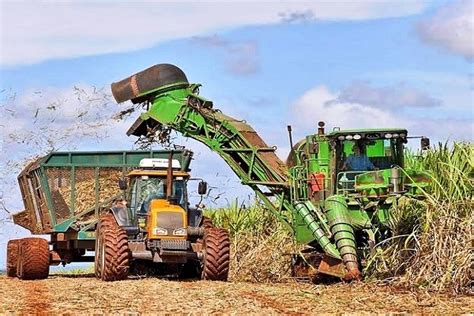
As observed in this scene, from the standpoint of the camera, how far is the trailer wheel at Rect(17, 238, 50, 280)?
693 inches

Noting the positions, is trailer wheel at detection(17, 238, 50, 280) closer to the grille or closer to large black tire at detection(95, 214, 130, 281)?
large black tire at detection(95, 214, 130, 281)

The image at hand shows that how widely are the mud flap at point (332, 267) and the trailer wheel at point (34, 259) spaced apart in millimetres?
5395

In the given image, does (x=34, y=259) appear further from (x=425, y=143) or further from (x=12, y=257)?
(x=425, y=143)

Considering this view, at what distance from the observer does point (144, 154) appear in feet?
60.5

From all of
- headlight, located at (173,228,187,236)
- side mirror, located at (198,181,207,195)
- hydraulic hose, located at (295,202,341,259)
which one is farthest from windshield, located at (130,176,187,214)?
hydraulic hose, located at (295,202,341,259)

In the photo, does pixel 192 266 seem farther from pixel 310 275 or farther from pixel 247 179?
pixel 247 179

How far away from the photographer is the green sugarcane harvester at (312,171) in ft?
49.7

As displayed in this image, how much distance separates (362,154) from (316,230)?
1769 millimetres

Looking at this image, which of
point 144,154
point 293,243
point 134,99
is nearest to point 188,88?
point 134,99

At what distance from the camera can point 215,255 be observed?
1570 cm

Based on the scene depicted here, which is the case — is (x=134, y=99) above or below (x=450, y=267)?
above

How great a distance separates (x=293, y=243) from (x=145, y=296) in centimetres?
718

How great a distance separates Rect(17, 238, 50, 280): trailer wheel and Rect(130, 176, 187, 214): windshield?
7.35 feet

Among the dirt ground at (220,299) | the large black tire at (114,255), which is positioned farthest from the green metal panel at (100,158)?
the dirt ground at (220,299)
